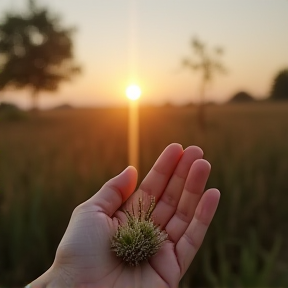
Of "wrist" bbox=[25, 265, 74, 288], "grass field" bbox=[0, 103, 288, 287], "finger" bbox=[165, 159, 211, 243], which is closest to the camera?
"wrist" bbox=[25, 265, 74, 288]

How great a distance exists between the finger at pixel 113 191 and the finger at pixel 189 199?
0.17m

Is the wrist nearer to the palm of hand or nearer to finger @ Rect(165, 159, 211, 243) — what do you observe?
the palm of hand

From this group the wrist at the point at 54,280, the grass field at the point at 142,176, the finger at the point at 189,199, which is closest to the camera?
the wrist at the point at 54,280

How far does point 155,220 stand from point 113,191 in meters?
0.18

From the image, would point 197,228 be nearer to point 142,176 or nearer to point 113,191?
point 113,191

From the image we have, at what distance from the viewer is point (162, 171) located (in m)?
1.37

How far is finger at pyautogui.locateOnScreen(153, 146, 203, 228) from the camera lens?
1332 millimetres

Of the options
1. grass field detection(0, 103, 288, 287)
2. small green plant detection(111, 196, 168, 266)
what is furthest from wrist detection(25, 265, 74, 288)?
grass field detection(0, 103, 288, 287)

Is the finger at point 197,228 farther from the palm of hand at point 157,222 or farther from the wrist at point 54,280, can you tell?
the wrist at point 54,280

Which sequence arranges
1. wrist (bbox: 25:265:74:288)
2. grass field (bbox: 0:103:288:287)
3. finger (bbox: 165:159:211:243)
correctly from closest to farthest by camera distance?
wrist (bbox: 25:265:74:288), finger (bbox: 165:159:211:243), grass field (bbox: 0:103:288:287)

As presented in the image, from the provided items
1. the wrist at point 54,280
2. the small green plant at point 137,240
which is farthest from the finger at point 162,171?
the wrist at point 54,280

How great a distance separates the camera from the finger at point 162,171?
1350 millimetres

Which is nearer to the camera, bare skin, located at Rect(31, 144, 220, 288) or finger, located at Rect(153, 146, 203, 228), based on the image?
bare skin, located at Rect(31, 144, 220, 288)

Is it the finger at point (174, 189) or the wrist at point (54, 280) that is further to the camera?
the finger at point (174, 189)
